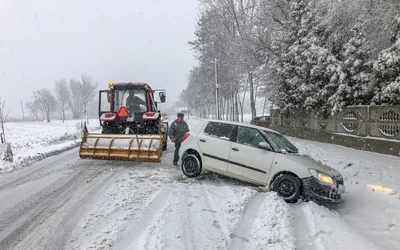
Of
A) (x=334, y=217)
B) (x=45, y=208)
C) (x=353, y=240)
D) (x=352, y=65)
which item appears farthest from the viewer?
(x=352, y=65)

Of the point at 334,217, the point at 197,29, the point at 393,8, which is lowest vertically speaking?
the point at 334,217

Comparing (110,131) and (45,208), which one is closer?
(45,208)

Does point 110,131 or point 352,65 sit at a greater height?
point 352,65

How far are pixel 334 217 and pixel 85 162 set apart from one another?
8164mm

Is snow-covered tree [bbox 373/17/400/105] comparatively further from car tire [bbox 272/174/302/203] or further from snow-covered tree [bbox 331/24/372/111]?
car tire [bbox 272/174/302/203]

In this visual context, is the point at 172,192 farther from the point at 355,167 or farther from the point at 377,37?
the point at 377,37

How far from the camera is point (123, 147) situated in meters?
8.80

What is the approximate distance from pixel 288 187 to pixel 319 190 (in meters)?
0.60

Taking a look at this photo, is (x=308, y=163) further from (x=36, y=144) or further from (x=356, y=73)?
(x=36, y=144)

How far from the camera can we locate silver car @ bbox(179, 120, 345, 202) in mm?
5652

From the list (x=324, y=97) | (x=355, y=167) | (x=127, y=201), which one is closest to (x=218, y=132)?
(x=127, y=201)

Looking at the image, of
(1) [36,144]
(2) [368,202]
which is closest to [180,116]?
(2) [368,202]

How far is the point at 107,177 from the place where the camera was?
24.5 ft

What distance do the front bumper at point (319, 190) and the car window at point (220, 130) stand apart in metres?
2.09
